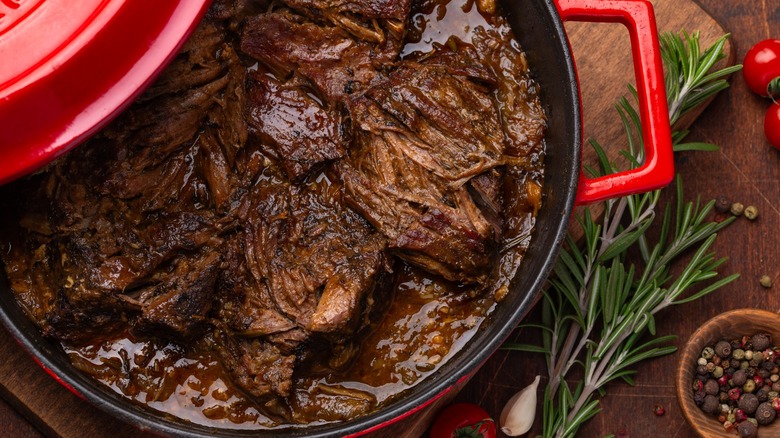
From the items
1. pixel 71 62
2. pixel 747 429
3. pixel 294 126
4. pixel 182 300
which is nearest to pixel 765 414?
pixel 747 429

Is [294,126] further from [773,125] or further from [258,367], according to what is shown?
[773,125]

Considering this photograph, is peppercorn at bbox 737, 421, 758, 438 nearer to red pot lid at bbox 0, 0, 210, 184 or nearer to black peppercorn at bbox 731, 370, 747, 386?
black peppercorn at bbox 731, 370, 747, 386

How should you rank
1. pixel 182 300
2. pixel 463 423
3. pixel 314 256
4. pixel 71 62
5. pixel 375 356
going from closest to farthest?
pixel 71 62 < pixel 182 300 < pixel 314 256 < pixel 375 356 < pixel 463 423

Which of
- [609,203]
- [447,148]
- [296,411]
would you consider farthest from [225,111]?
[609,203]

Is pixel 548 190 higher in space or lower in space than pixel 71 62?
lower

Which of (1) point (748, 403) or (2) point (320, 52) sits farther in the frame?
(1) point (748, 403)

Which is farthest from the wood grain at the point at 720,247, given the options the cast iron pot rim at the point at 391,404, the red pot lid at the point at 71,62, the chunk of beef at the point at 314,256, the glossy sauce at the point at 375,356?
the red pot lid at the point at 71,62
